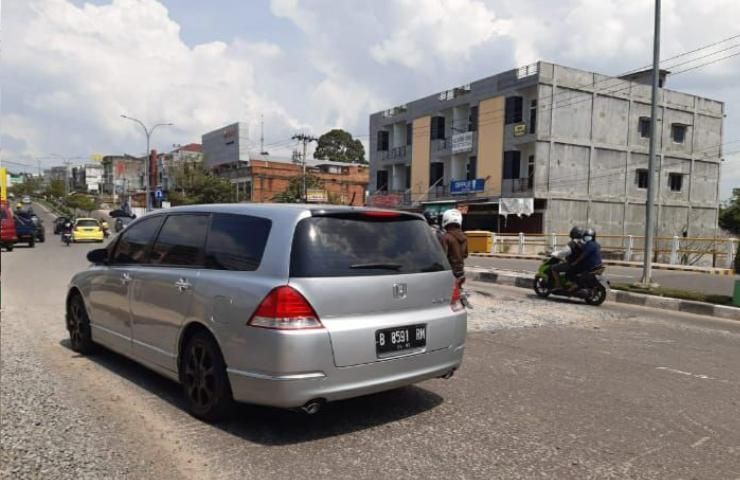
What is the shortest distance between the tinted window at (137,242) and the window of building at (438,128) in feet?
132

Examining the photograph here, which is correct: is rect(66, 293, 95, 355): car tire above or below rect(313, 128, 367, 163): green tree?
below

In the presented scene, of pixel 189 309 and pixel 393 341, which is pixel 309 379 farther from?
pixel 189 309

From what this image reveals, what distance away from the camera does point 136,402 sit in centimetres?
470

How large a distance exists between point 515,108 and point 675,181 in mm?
14378

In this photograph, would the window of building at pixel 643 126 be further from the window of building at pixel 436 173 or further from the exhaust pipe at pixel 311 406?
the exhaust pipe at pixel 311 406

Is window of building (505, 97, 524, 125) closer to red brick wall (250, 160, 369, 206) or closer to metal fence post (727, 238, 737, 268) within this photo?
metal fence post (727, 238, 737, 268)

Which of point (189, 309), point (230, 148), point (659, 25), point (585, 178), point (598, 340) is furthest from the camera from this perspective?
point (230, 148)

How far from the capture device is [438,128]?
147 ft

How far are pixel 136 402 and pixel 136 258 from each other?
139 cm

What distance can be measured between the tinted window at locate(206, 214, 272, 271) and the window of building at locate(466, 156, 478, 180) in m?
37.2

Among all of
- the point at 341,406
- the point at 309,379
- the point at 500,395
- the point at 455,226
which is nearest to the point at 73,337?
the point at 341,406

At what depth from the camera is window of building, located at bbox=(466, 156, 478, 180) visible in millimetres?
40688

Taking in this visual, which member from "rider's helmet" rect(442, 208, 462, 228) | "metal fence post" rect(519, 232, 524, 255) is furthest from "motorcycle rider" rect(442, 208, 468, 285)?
"metal fence post" rect(519, 232, 524, 255)

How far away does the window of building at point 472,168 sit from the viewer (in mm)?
40688
